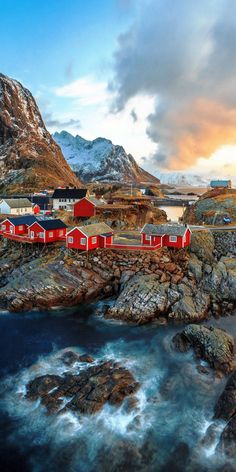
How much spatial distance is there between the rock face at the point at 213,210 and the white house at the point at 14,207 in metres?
40.4

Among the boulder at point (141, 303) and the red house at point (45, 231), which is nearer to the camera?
the boulder at point (141, 303)

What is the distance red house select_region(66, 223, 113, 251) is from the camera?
4688cm

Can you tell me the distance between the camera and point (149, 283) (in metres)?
40.4

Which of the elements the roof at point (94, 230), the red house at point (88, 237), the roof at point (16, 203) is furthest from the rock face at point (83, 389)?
the roof at point (16, 203)

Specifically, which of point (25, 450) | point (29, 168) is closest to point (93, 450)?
point (25, 450)

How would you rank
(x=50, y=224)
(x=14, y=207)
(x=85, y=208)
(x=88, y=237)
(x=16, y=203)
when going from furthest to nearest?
1. (x=16, y=203)
2. (x=14, y=207)
3. (x=85, y=208)
4. (x=50, y=224)
5. (x=88, y=237)

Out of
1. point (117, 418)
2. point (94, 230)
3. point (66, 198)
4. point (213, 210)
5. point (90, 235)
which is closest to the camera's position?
point (117, 418)

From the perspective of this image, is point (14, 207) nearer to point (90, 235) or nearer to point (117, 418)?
point (90, 235)

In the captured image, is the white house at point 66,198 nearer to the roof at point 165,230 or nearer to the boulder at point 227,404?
the roof at point 165,230

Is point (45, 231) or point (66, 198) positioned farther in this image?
point (66, 198)

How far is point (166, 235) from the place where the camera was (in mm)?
48406

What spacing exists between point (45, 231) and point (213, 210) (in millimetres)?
35825

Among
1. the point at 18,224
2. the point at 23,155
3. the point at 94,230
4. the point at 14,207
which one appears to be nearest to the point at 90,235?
the point at 94,230

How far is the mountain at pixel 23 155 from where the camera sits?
146750 millimetres
